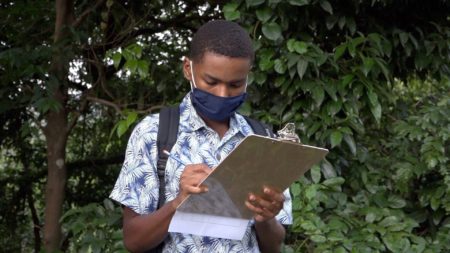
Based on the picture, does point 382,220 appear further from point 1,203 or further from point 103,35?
point 1,203

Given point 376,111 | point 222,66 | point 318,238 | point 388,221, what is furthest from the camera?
point 376,111

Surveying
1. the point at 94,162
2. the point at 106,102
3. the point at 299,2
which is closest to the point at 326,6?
the point at 299,2

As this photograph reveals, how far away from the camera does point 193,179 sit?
1.63 meters

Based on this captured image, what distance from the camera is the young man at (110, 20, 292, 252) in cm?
175

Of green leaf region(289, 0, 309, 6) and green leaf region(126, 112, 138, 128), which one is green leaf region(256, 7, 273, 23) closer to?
green leaf region(289, 0, 309, 6)

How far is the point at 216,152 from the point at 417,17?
2245 millimetres

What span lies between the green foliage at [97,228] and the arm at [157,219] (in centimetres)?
132

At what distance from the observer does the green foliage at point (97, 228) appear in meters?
3.17

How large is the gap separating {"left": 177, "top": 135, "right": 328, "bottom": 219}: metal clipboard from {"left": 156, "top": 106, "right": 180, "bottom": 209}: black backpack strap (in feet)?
0.40

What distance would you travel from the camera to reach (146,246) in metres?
1.78

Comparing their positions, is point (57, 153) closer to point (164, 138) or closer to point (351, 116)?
point (351, 116)

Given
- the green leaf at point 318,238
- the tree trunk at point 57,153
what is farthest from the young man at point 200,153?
the tree trunk at point 57,153

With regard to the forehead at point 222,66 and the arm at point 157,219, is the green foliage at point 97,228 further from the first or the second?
the forehead at point 222,66

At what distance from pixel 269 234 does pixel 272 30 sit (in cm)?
161
